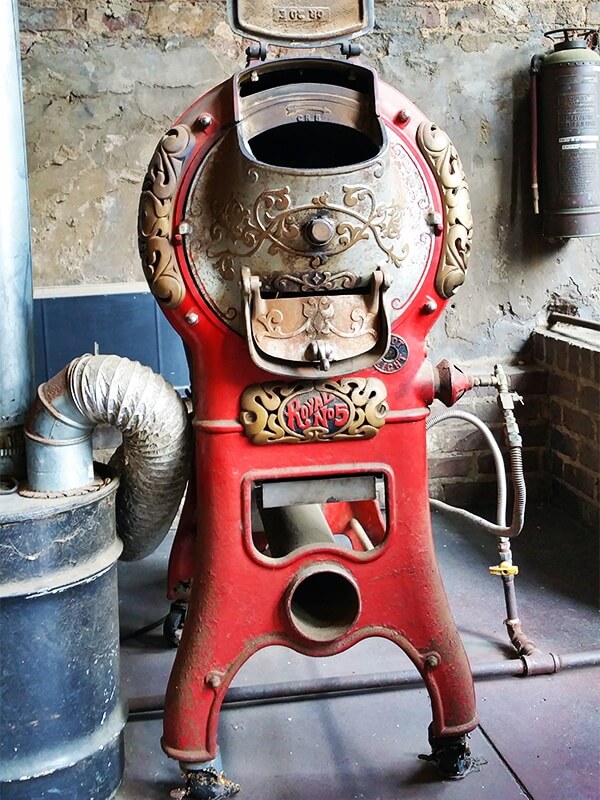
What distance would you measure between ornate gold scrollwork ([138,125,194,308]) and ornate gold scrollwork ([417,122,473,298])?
0.46 meters

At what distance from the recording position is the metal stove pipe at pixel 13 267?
65.2 inches

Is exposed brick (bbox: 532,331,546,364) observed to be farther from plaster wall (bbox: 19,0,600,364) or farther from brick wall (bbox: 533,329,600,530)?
plaster wall (bbox: 19,0,600,364)

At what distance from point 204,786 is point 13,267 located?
112 cm

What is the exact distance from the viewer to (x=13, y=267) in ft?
5.58

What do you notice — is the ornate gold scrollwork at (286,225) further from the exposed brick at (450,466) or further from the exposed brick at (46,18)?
the exposed brick at (450,466)

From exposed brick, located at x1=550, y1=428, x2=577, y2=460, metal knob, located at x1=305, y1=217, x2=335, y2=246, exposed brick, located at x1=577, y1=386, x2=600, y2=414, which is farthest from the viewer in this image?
exposed brick, located at x1=550, y1=428, x2=577, y2=460

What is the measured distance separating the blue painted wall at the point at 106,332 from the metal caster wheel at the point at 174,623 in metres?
0.82

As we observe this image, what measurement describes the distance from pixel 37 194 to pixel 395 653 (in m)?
1.95

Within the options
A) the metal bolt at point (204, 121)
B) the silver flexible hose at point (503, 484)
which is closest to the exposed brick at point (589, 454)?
the silver flexible hose at point (503, 484)

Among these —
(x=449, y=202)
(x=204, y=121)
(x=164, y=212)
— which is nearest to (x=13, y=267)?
(x=164, y=212)

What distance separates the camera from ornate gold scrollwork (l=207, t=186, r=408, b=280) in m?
1.53

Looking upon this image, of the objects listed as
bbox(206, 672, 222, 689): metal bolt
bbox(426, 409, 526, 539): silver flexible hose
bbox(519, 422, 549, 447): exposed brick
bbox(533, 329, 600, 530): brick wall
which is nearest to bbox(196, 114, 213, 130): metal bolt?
bbox(426, 409, 526, 539): silver flexible hose

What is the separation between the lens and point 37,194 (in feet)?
9.74

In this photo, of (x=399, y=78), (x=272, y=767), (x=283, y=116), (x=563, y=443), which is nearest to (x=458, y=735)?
(x=272, y=767)
